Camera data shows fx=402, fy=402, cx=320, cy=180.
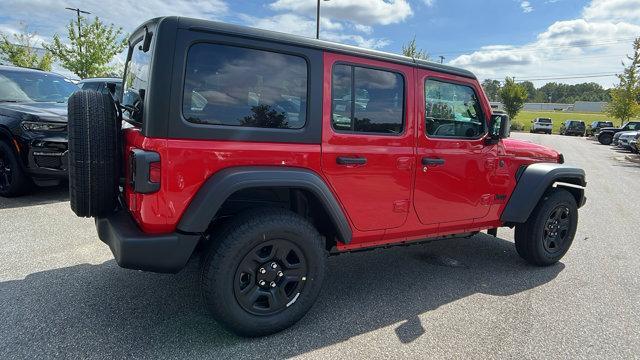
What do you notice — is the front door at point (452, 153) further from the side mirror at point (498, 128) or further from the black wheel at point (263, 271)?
the black wheel at point (263, 271)

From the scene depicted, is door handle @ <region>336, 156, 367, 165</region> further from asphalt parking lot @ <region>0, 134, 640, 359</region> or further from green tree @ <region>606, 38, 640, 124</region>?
green tree @ <region>606, 38, 640, 124</region>

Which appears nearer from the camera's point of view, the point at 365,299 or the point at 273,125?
the point at 273,125

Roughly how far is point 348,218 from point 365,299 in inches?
32.3

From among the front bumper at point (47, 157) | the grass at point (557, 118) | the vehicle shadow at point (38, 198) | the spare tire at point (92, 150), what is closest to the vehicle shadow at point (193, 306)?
the spare tire at point (92, 150)

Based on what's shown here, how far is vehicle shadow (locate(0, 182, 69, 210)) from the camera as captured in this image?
554cm

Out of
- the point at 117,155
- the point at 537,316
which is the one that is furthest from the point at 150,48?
the point at 537,316

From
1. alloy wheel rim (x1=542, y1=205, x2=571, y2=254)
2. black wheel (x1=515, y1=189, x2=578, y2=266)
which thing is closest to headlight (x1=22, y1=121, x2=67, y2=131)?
black wheel (x1=515, y1=189, x2=578, y2=266)

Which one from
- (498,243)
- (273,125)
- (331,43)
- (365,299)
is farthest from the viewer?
(498,243)

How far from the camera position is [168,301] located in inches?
121

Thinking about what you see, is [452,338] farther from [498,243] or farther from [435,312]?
[498,243]

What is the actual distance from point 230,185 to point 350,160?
886mm

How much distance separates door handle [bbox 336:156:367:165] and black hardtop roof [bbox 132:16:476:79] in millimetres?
736

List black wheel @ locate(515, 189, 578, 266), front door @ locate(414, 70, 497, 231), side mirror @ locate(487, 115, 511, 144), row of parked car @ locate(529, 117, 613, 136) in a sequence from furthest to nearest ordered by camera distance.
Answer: row of parked car @ locate(529, 117, 613, 136)
black wheel @ locate(515, 189, 578, 266)
side mirror @ locate(487, 115, 511, 144)
front door @ locate(414, 70, 497, 231)

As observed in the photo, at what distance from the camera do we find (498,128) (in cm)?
354
